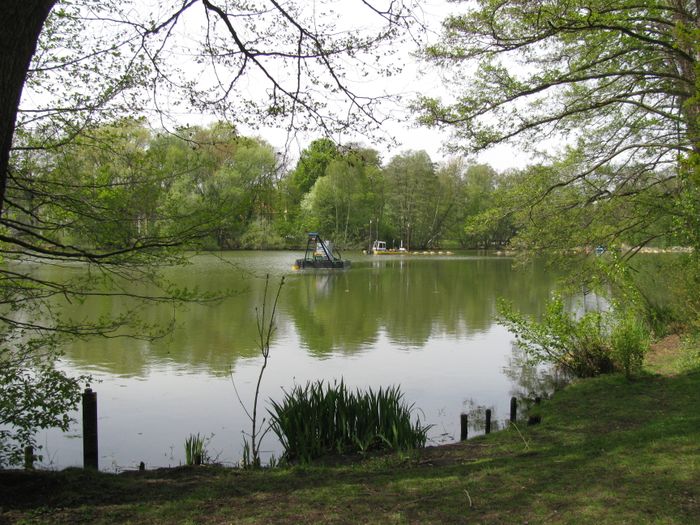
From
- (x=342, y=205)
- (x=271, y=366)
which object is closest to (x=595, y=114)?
(x=271, y=366)

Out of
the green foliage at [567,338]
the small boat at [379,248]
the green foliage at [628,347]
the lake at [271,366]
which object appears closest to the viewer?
the lake at [271,366]

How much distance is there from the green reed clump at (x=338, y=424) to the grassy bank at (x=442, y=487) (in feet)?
1.46

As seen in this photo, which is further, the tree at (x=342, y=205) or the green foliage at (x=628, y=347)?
the tree at (x=342, y=205)

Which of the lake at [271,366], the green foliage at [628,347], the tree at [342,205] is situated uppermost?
the tree at [342,205]

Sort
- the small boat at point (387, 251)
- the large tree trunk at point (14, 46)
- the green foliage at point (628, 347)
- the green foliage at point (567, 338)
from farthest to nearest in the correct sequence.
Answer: the small boat at point (387, 251) → the green foliage at point (567, 338) → the green foliage at point (628, 347) → the large tree trunk at point (14, 46)

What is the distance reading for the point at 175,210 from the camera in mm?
4902

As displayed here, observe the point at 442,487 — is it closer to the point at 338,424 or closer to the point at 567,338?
the point at 338,424

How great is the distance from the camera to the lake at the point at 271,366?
661 centimetres

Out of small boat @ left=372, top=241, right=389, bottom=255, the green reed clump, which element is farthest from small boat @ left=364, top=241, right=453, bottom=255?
the green reed clump

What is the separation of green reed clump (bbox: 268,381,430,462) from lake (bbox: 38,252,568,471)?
2.63ft

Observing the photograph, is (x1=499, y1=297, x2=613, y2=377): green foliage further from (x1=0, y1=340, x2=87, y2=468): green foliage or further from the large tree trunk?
the large tree trunk

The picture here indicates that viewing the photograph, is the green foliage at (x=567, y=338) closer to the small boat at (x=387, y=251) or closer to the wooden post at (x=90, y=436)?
the wooden post at (x=90, y=436)

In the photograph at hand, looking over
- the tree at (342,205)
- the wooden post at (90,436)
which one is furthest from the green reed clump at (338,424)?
the tree at (342,205)

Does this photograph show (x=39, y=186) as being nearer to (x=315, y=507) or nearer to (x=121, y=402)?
(x=315, y=507)
